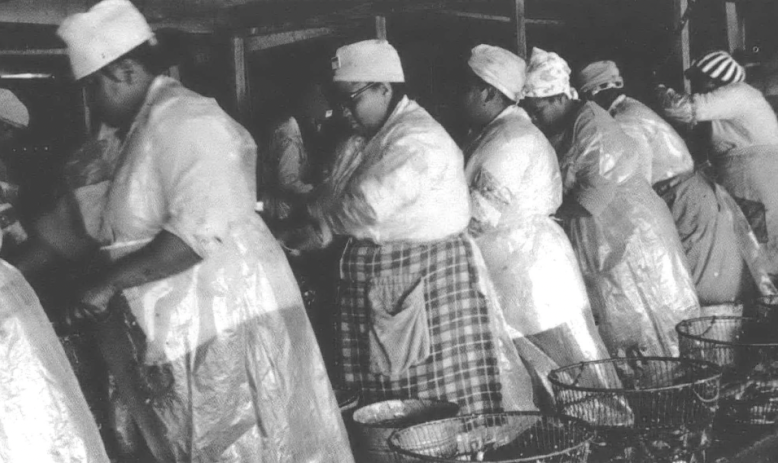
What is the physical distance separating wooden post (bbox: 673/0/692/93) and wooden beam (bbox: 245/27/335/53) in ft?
9.48

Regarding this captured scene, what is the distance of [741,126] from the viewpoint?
643 cm

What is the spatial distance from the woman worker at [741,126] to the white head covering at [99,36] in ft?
15.0

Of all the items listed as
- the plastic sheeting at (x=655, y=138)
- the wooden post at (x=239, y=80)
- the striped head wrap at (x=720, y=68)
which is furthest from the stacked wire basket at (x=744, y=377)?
the wooden post at (x=239, y=80)

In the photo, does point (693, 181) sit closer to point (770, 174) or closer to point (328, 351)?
point (770, 174)

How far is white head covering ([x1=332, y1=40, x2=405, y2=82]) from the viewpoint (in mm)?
3953

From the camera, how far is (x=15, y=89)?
905cm

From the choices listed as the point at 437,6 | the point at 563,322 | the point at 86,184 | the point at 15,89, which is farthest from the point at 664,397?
the point at 15,89

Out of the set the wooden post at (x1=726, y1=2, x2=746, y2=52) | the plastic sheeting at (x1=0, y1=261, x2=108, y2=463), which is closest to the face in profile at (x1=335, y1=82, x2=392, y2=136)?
the plastic sheeting at (x1=0, y1=261, x2=108, y2=463)

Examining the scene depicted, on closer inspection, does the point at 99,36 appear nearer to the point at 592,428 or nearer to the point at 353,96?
the point at 353,96

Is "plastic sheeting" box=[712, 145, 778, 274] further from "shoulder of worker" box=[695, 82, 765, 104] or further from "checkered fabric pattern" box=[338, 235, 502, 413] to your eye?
"checkered fabric pattern" box=[338, 235, 502, 413]

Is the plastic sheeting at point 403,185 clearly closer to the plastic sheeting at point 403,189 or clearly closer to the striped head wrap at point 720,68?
the plastic sheeting at point 403,189

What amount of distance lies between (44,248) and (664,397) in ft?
9.30

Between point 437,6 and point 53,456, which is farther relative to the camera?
→ point 437,6

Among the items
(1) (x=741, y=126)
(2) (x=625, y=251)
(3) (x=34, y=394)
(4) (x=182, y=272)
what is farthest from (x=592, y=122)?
(3) (x=34, y=394)
